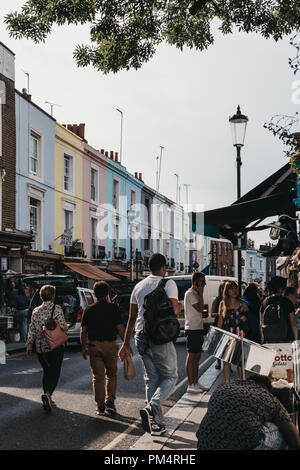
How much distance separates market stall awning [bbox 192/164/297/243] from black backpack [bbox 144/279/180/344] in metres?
2.87

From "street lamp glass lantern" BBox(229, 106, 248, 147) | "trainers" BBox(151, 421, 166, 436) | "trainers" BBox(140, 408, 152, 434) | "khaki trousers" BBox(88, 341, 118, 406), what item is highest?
"street lamp glass lantern" BBox(229, 106, 248, 147)

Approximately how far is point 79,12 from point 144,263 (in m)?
38.6

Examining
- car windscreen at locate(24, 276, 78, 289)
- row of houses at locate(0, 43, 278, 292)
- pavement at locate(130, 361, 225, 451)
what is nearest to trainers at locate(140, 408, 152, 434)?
pavement at locate(130, 361, 225, 451)

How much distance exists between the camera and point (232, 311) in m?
10.2

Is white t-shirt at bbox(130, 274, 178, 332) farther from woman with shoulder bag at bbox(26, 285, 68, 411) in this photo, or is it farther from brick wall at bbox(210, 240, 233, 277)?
brick wall at bbox(210, 240, 233, 277)

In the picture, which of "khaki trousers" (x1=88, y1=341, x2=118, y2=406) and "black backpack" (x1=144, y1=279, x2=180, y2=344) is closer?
"black backpack" (x1=144, y1=279, x2=180, y2=344)

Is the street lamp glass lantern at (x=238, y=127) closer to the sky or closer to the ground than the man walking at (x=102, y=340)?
closer to the sky

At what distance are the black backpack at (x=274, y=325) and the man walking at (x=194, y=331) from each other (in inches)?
76.3

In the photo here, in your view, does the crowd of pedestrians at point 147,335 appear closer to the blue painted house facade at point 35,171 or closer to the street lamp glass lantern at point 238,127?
the street lamp glass lantern at point 238,127

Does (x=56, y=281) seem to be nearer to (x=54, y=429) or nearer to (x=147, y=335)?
(x=54, y=429)

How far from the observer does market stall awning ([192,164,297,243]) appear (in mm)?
9016

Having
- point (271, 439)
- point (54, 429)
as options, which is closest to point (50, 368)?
point (54, 429)

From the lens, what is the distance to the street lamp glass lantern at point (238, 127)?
1352 cm

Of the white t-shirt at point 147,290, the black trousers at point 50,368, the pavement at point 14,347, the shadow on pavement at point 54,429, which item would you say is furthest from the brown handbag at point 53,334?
the pavement at point 14,347
